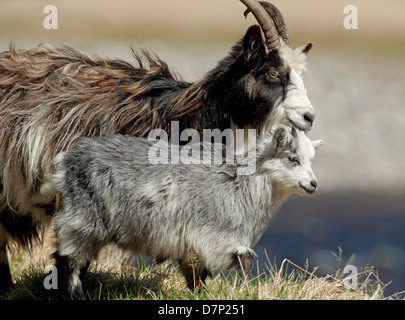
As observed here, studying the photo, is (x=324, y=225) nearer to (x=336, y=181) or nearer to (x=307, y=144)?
(x=336, y=181)

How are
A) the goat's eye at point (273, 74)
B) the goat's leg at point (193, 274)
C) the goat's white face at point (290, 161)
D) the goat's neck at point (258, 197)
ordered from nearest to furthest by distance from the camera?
the goat's white face at point (290, 161) < the goat's neck at point (258, 197) < the goat's leg at point (193, 274) < the goat's eye at point (273, 74)

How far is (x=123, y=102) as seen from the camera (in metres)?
6.97

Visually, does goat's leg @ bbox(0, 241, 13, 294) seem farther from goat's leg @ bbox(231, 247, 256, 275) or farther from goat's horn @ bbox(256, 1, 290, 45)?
goat's horn @ bbox(256, 1, 290, 45)

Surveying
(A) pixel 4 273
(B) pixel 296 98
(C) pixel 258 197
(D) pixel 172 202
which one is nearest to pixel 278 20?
(B) pixel 296 98

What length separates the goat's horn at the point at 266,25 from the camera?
22.2 ft

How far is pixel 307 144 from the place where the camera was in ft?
20.0

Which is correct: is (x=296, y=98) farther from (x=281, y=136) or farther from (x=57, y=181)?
(x=57, y=181)

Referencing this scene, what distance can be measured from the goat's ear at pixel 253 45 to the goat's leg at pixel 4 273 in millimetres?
3042

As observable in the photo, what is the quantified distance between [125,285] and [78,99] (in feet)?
5.67

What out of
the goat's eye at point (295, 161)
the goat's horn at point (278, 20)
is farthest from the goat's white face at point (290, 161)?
the goat's horn at point (278, 20)

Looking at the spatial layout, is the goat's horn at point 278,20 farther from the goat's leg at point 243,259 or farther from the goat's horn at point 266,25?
the goat's leg at point 243,259

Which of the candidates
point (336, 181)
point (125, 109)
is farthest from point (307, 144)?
point (336, 181)

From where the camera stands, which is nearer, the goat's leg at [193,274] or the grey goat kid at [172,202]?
the grey goat kid at [172,202]

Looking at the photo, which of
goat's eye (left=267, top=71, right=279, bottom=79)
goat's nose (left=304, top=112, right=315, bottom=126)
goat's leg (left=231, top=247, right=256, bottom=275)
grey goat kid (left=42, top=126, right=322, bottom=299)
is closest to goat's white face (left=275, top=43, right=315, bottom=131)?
goat's nose (left=304, top=112, right=315, bottom=126)
